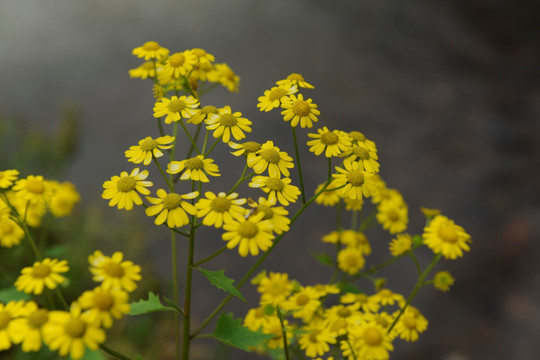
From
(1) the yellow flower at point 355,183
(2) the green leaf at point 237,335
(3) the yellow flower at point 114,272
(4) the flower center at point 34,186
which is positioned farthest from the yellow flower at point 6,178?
(1) the yellow flower at point 355,183

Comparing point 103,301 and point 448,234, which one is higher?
point 448,234

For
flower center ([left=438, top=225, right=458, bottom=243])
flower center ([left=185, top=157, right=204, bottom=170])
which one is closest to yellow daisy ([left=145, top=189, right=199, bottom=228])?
flower center ([left=185, top=157, right=204, bottom=170])

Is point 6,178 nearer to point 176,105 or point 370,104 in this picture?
point 176,105

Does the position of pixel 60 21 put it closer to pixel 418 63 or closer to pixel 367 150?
pixel 418 63

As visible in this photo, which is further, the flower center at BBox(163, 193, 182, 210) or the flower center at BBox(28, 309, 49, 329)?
the flower center at BBox(163, 193, 182, 210)

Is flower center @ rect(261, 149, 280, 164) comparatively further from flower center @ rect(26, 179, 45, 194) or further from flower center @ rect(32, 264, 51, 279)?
flower center @ rect(26, 179, 45, 194)

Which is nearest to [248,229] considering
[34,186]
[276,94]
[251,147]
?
[251,147]

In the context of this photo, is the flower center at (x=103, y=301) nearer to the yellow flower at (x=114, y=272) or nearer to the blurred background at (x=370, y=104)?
the yellow flower at (x=114, y=272)
